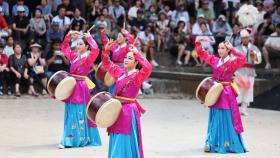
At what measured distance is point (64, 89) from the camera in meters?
11.0

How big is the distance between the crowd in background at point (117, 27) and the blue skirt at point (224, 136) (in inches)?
260

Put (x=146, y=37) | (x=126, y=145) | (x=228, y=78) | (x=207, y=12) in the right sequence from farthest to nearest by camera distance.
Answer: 1. (x=207, y=12)
2. (x=146, y=37)
3. (x=228, y=78)
4. (x=126, y=145)

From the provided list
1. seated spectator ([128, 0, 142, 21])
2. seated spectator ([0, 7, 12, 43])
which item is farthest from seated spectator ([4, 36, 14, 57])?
seated spectator ([128, 0, 142, 21])

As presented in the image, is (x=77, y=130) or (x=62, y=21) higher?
(x=62, y=21)

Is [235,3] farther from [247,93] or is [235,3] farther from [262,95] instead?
[247,93]

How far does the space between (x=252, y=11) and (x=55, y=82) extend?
7436 mm

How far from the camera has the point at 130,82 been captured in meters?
8.66

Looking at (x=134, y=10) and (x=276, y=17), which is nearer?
(x=276, y=17)

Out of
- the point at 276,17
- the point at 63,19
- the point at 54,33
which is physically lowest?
the point at 54,33

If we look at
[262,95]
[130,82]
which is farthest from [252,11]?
[130,82]

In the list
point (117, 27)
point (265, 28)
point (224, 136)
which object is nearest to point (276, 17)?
point (265, 28)

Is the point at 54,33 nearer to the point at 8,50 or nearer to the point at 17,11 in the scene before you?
the point at 17,11

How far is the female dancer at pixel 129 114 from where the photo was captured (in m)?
8.50

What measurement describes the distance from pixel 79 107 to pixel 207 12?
10875 millimetres
